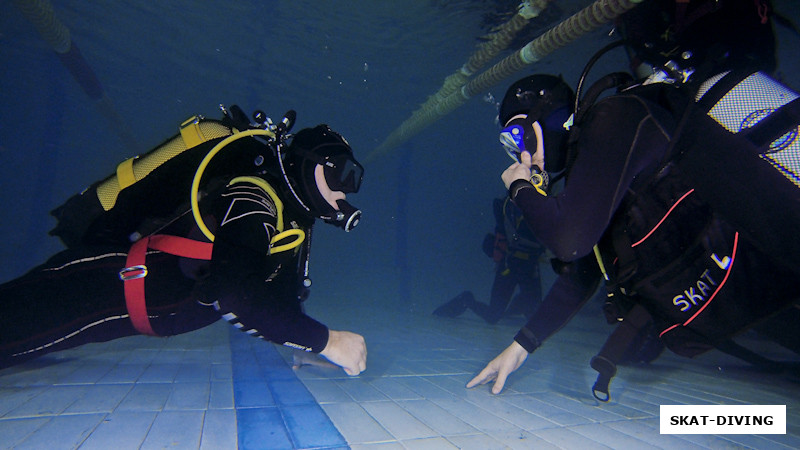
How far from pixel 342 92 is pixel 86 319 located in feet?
71.9

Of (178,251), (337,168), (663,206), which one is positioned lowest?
(178,251)

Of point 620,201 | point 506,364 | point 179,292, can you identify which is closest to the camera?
point 620,201

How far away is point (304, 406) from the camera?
2512mm

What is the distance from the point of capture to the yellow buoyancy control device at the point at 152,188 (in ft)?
7.44

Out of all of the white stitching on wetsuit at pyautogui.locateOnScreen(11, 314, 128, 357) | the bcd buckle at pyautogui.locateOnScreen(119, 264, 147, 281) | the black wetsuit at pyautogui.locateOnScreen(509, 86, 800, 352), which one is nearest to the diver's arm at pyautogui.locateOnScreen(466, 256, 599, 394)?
the black wetsuit at pyautogui.locateOnScreen(509, 86, 800, 352)

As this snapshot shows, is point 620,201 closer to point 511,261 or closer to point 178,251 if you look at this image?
point 178,251

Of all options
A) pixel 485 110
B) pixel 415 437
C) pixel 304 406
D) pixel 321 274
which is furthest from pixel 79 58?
pixel 321 274

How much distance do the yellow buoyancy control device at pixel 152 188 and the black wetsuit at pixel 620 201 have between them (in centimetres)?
180

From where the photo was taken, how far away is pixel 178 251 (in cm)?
222

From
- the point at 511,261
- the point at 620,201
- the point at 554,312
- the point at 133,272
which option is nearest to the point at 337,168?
the point at 133,272

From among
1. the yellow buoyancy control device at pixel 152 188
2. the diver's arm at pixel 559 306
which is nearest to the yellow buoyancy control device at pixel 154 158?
the yellow buoyancy control device at pixel 152 188

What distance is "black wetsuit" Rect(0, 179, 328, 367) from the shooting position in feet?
6.21

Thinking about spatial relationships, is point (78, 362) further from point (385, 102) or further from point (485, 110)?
point (485, 110)

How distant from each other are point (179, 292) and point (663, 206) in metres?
3.05
